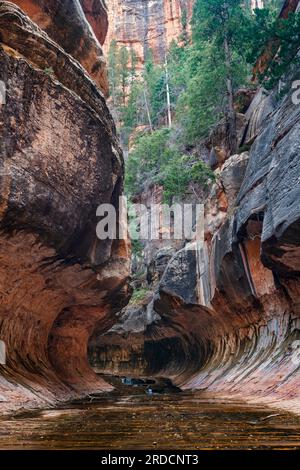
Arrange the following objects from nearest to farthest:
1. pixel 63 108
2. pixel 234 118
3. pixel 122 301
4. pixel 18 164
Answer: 1. pixel 18 164
2. pixel 63 108
3. pixel 122 301
4. pixel 234 118

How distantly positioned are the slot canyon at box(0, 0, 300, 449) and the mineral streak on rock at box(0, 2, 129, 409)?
4cm

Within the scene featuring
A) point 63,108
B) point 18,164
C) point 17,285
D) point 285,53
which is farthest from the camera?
point 285,53

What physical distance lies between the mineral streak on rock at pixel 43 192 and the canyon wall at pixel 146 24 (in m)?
51.5

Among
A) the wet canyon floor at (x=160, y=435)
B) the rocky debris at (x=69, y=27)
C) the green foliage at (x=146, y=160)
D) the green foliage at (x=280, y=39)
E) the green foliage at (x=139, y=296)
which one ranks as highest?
the green foliage at (x=146, y=160)

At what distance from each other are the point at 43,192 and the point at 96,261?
12.5 feet

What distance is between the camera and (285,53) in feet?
42.8

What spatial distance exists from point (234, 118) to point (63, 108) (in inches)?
508

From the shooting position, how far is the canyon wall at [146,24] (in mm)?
59688

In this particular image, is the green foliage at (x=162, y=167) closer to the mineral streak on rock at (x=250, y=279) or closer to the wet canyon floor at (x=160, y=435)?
the mineral streak on rock at (x=250, y=279)

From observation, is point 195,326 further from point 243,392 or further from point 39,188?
point 39,188

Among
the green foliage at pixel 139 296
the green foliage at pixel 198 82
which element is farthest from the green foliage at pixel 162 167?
the green foliage at pixel 139 296

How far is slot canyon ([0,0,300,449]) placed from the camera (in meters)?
8.58

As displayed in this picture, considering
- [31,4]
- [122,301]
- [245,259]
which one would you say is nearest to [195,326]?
[122,301]

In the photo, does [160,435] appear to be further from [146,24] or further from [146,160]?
[146,24]
